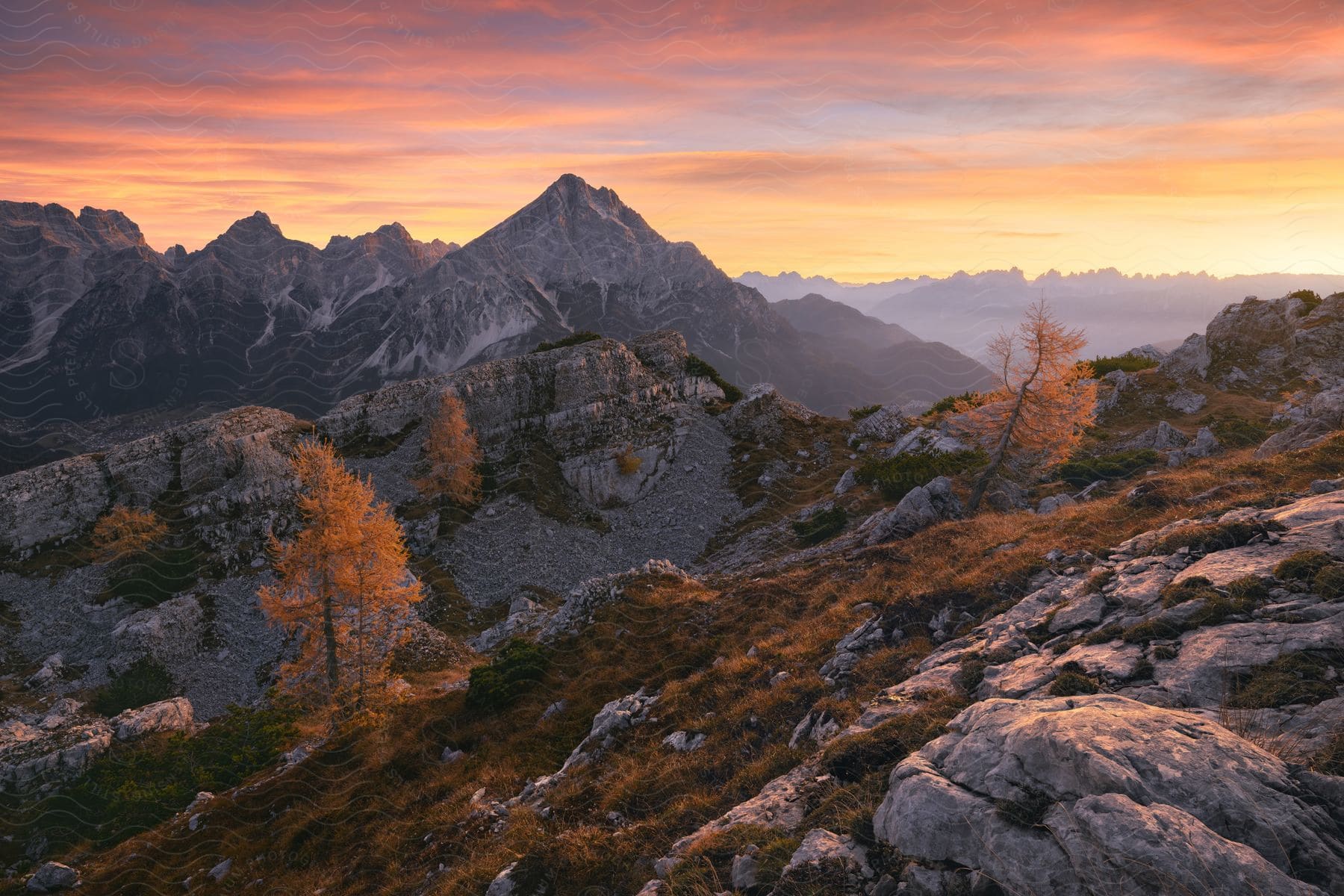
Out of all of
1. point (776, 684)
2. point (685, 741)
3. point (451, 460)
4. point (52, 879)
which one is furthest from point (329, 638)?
point (451, 460)

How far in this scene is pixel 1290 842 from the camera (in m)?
5.14

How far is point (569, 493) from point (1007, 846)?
54192 mm

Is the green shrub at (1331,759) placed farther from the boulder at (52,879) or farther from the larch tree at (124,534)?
the larch tree at (124,534)

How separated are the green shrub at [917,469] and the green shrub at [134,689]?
50.0 meters

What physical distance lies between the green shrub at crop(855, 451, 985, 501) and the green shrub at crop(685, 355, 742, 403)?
113ft

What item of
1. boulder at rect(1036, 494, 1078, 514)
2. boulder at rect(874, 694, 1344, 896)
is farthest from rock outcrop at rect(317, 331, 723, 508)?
boulder at rect(874, 694, 1344, 896)

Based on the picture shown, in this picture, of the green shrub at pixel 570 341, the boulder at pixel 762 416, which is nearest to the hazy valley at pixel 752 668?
the boulder at pixel 762 416

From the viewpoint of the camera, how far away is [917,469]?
3844 centimetres

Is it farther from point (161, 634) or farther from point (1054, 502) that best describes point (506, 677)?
point (161, 634)

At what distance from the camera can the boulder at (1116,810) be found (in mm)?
4992

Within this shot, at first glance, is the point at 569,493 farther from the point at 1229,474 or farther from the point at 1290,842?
the point at 1290,842

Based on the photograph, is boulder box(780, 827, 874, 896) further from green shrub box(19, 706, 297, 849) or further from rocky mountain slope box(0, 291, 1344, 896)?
green shrub box(19, 706, 297, 849)

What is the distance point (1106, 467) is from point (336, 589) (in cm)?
3984

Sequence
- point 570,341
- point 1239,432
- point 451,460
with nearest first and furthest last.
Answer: point 1239,432 → point 451,460 → point 570,341
